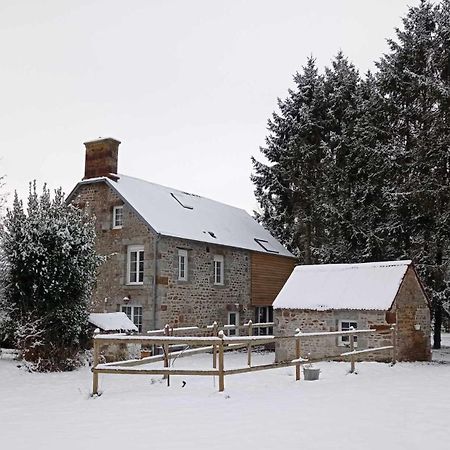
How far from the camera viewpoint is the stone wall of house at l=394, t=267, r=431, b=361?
56.9 ft

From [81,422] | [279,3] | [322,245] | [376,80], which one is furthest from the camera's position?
[322,245]

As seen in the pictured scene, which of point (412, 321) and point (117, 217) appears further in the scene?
point (117, 217)

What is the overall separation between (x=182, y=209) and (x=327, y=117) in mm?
11419

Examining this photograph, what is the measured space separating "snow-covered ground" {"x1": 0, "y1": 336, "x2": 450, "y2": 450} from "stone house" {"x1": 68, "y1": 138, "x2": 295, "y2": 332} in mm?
8067

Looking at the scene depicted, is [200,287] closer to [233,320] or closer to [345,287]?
[233,320]

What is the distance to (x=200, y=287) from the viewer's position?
23.4 metres

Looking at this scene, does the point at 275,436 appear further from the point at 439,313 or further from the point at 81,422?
the point at 439,313

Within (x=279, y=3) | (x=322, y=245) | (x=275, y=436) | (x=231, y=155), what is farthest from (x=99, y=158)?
(x=275, y=436)

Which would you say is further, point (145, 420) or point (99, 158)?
point (99, 158)

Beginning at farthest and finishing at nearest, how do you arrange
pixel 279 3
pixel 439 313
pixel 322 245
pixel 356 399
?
pixel 322 245 → pixel 439 313 → pixel 279 3 → pixel 356 399

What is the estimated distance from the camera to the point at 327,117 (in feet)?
104

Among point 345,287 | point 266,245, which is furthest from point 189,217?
point 345,287

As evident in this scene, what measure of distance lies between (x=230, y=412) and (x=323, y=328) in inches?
388

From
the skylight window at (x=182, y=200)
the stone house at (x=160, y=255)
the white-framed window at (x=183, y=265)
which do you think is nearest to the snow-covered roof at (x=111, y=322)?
the stone house at (x=160, y=255)
